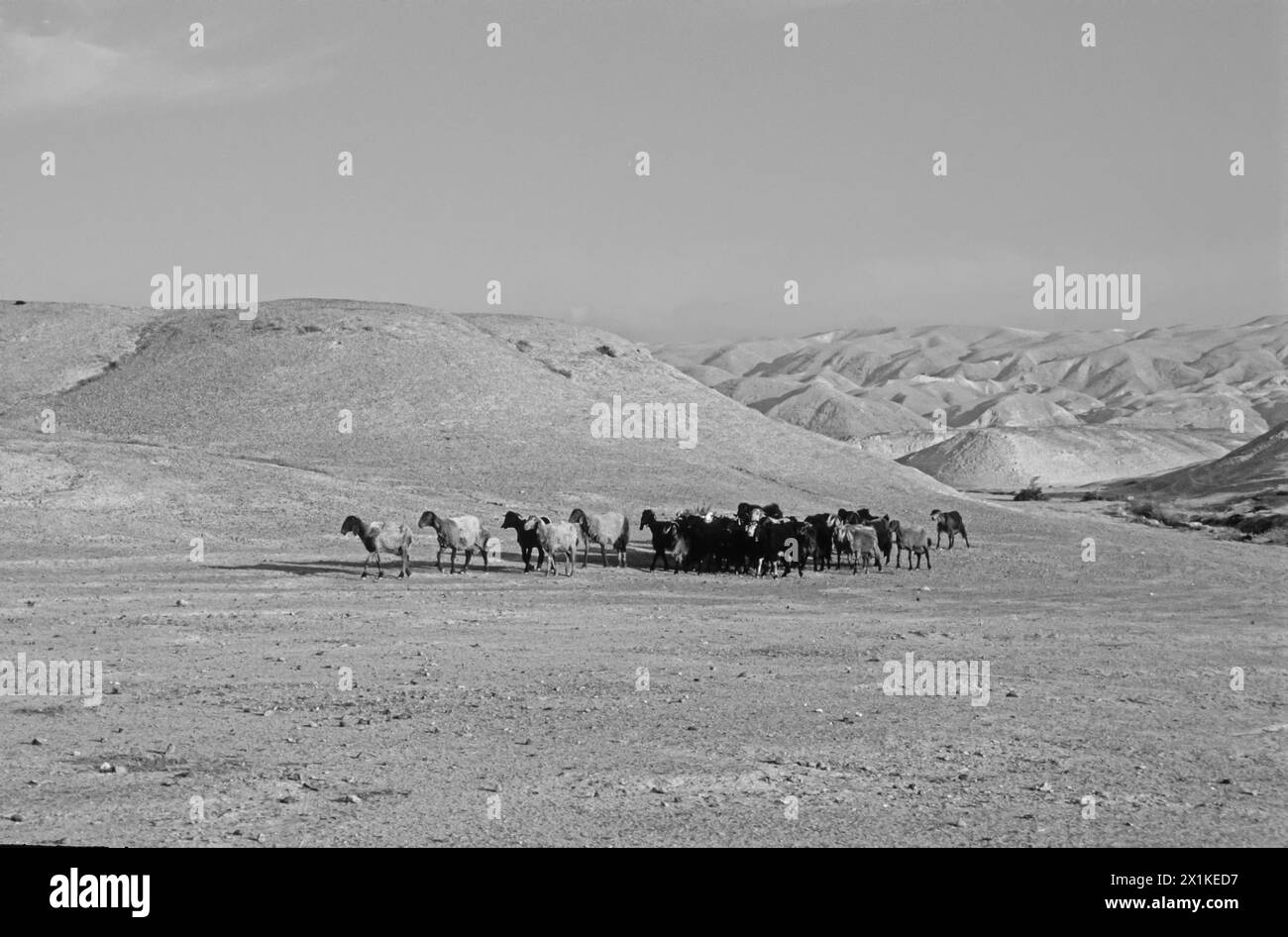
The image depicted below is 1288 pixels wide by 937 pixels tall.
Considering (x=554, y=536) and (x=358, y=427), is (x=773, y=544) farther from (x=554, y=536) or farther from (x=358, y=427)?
(x=358, y=427)

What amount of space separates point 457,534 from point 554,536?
206cm

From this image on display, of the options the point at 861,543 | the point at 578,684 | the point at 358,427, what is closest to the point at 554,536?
the point at 861,543

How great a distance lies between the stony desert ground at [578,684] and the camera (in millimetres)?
10828

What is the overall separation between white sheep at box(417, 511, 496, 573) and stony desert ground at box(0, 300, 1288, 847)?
0.69 m

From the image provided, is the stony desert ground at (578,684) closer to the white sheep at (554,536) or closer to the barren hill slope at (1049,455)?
the white sheep at (554,536)

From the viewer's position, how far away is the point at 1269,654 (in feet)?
67.9

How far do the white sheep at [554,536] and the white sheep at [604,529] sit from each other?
2.91ft

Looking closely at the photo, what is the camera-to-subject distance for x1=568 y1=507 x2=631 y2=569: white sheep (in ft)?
105

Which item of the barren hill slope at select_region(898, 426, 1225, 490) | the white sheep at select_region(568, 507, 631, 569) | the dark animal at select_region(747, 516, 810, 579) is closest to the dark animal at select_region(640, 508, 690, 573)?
the white sheep at select_region(568, 507, 631, 569)

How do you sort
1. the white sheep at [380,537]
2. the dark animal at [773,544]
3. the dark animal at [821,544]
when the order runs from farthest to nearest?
the dark animal at [821,544] < the dark animal at [773,544] < the white sheep at [380,537]

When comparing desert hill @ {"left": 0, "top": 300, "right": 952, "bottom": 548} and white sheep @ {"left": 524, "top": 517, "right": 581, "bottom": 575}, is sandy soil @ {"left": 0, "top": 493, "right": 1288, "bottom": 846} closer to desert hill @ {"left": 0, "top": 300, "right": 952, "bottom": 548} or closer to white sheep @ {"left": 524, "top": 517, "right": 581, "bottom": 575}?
white sheep @ {"left": 524, "top": 517, "right": 581, "bottom": 575}

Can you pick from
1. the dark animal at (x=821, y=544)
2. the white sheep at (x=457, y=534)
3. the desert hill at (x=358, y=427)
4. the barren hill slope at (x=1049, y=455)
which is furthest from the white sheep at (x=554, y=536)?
the barren hill slope at (x=1049, y=455)
